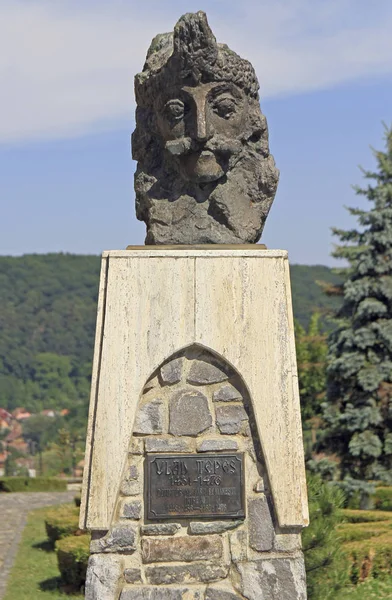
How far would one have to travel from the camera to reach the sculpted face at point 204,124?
247 inches

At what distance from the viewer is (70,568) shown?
36.9ft

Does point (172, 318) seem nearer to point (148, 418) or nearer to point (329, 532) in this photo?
point (148, 418)

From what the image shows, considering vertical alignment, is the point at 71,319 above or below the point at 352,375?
above

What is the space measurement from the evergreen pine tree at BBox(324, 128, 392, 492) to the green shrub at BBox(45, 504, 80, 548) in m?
4.40

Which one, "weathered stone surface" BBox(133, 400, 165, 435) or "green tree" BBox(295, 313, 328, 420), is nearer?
"weathered stone surface" BBox(133, 400, 165, 435)

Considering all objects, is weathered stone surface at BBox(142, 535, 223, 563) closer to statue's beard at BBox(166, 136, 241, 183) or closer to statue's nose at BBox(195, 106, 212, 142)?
statue's beard at BBox(166, 136, 241, 183)

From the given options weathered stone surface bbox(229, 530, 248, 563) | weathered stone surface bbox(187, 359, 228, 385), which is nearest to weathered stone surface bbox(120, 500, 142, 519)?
weathered stone surface bbox(229, 530, 248, 563)

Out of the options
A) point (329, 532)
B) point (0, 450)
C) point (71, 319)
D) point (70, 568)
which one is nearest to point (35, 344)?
point (71, 319)

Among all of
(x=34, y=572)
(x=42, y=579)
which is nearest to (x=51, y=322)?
(x=34, y=572)

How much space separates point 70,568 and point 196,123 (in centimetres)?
659

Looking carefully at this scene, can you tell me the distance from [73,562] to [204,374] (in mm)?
5850

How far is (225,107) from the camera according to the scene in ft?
20.7

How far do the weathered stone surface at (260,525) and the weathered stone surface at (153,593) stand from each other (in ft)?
1.64

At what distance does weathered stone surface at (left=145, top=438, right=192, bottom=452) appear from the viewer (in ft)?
19.5
